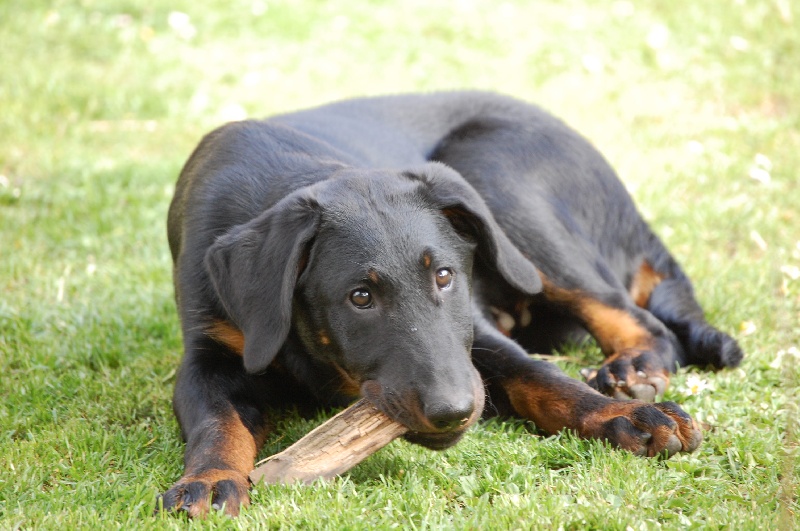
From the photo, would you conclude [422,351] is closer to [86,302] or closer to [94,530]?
[94,530]

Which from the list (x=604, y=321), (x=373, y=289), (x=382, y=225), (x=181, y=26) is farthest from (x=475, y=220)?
(x=181, y=26)

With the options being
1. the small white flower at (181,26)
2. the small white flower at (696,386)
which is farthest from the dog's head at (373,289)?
the small white flower at (181,26)

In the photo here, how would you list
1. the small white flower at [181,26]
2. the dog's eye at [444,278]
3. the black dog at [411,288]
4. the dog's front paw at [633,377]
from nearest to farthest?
the black dog at [411,288] → the dog's eye at [444,278] → the dog's front paw at [633,377] → the small white flower at [181,26]

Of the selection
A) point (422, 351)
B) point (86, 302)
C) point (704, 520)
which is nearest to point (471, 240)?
point (422, 351)

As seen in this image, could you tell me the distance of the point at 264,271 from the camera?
10.7ft

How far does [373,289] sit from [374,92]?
20.6 feet

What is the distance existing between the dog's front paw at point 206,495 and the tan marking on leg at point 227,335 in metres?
0.68

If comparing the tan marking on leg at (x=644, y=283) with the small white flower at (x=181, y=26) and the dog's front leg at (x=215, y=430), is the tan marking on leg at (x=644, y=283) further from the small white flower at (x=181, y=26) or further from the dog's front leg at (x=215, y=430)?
the small white flower at (x=181, y=26)

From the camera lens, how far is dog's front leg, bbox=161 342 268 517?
304 centimetres

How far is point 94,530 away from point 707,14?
9.47 meters

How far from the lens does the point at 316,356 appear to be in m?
3.50

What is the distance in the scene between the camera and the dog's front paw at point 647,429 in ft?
11.2

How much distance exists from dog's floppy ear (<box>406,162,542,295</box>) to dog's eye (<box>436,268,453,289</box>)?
0.90 feet

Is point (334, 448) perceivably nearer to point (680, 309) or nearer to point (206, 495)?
point (206, 495)
